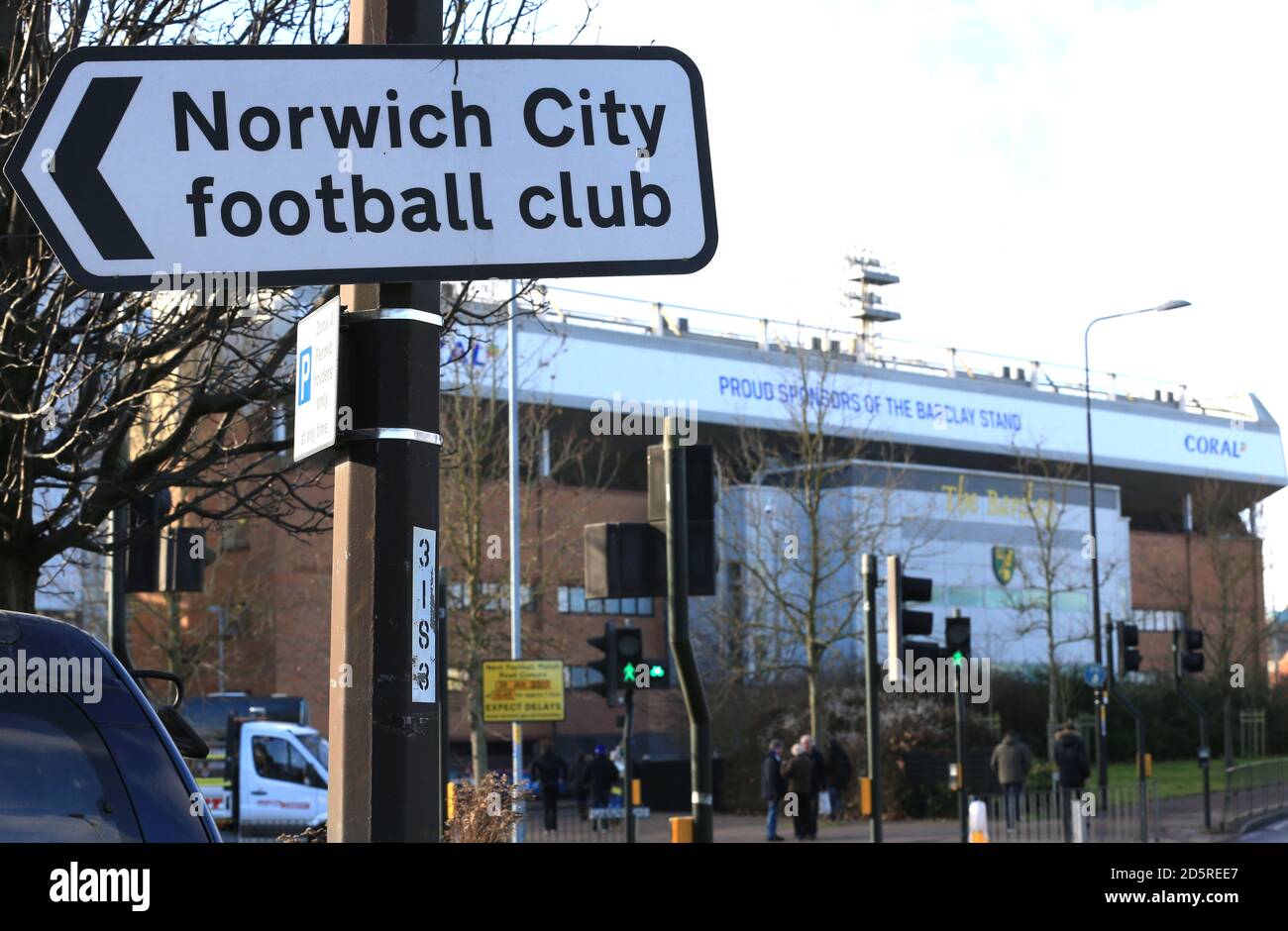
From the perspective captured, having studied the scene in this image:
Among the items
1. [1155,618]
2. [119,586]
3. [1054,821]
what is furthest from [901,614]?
[1155,618]

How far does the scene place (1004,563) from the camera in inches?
2266

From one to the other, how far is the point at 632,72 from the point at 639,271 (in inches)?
17.5

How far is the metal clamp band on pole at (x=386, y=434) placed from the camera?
360cm

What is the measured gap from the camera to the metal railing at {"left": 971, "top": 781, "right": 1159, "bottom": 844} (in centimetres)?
2439

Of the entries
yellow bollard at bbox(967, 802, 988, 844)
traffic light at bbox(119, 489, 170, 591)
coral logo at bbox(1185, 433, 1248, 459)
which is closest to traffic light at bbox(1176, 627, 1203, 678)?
yellow bollard at bbox(967, 802, 988, 844)

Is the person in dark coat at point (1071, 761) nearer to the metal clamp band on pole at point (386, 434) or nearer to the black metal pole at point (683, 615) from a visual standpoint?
the black metal pole at point (683, 615)

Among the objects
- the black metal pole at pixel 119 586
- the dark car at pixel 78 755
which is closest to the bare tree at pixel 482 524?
the black metal pole at pixel 119 586

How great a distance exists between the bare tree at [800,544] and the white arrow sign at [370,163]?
29.5 m

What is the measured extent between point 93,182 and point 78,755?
4.07ft

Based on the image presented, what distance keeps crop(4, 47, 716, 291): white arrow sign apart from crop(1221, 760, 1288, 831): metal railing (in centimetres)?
2787

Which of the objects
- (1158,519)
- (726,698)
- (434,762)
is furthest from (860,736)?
(1158,519)

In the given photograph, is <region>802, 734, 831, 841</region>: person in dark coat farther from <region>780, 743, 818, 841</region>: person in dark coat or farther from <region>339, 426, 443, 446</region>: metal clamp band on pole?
<region>339, 426, 443, 446</region>: metal clamp band on pole

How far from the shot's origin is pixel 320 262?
355 centimetres

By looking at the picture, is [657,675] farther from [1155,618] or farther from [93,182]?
[1155,618]
